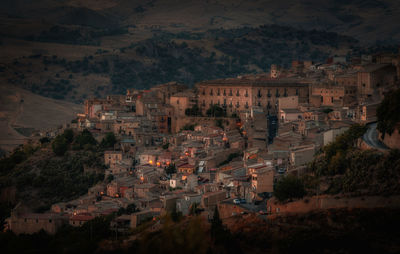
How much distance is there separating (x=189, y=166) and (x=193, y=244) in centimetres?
1787

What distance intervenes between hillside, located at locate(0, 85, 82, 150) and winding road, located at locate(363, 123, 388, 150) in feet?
151

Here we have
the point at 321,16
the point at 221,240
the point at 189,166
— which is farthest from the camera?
the point at 321,16

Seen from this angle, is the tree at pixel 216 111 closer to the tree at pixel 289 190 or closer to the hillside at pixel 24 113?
the tree at pixel 289 190

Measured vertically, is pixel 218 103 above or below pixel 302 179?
above

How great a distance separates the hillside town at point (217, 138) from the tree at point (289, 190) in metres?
0.65

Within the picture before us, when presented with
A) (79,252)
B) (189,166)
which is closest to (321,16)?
(189,166)

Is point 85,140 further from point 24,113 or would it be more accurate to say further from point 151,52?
point 151,52

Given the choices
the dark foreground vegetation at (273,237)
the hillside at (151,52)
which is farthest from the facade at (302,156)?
the hillside at (151,52)

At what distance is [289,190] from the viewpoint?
109 ft

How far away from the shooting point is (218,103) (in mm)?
54906

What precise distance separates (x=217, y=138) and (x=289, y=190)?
14.9 metres

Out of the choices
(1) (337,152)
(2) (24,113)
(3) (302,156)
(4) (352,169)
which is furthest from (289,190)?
(2) (24,113)

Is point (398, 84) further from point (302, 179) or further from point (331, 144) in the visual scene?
point (302, 179)

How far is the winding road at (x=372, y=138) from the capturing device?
→ 3444 cm
